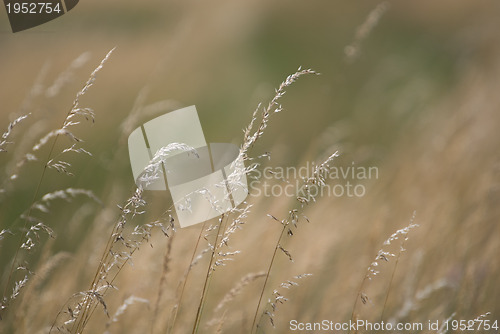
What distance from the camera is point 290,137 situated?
21.3 feet

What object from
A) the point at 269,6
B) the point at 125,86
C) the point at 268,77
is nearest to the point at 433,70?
the point at 268,77

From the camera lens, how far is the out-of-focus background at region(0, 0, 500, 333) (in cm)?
284

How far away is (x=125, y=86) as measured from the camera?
6734 millimetres

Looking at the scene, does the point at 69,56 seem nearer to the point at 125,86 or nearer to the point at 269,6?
the point at 125,86

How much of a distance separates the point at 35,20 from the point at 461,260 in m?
3.57
